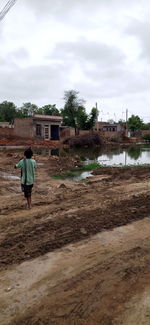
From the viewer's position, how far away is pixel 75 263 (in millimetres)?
3953

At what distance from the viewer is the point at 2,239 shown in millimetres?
4797

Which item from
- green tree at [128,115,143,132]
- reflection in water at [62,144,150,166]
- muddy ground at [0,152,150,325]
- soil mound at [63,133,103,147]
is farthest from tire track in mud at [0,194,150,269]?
green tree at [128,115,143,132]

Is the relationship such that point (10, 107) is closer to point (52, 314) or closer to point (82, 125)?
point (82, 125)

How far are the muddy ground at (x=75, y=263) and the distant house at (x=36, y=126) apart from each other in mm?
35432

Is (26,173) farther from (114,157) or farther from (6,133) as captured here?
(6,133)

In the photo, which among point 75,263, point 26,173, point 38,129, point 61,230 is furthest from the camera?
point 38,129

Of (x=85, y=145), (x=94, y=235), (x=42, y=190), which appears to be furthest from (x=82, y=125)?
(x=94, y=235)

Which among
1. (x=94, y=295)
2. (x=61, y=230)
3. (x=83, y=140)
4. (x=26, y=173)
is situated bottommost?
(x=94, y=295)

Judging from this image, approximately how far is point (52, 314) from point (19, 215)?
11.6ft

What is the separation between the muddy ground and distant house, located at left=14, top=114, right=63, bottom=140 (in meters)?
35.4

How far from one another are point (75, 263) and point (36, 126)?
131ft

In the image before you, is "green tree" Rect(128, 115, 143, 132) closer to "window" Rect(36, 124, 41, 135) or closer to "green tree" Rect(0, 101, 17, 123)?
"green tree" Rect(0, 101, 17, 123)

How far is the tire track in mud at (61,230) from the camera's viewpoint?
171 inches

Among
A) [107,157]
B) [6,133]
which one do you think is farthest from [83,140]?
[107,157]
